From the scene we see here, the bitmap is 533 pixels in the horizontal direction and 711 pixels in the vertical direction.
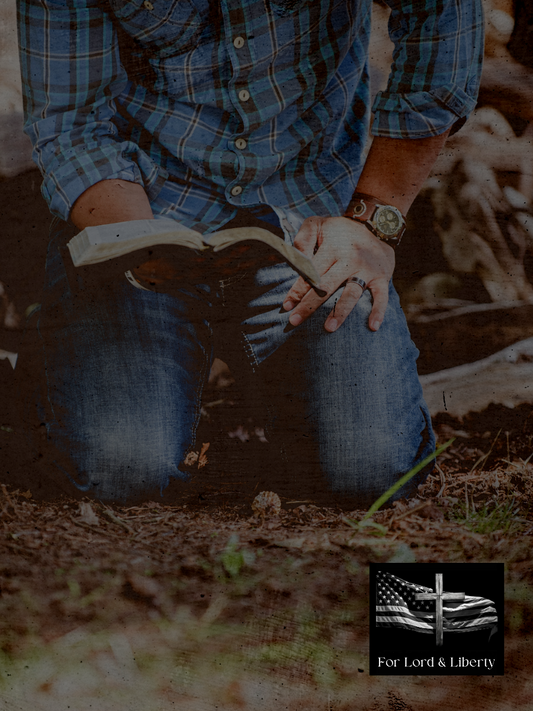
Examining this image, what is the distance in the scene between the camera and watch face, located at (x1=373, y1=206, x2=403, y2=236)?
1.33 meters

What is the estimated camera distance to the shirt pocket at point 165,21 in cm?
123

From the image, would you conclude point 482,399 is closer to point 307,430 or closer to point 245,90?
point 307,430

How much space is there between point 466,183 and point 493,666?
45.3 inches

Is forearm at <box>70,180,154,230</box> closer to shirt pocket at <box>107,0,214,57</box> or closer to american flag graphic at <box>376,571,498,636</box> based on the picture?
shirt pocket at <box>107,0,214,57</box>

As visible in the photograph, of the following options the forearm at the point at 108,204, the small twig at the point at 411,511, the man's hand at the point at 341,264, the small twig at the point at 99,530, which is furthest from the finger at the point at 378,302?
the small twig at the point at 99,530

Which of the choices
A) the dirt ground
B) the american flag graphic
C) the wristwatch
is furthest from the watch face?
the american flag graphic

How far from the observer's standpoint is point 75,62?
125 centimetres

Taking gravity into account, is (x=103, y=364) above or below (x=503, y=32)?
below

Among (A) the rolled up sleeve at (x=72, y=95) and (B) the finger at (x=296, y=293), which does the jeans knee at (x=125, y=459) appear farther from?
(A) the rolled up sleeve at (x=72, y=95)

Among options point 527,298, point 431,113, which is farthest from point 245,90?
point 527,298

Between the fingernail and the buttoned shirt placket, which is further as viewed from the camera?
the fingernail

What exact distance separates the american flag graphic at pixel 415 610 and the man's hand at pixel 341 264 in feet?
2.02

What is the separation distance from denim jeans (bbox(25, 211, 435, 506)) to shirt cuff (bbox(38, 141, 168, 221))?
8cm

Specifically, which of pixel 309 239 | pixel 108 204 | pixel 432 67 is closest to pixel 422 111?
pixel 432 67
